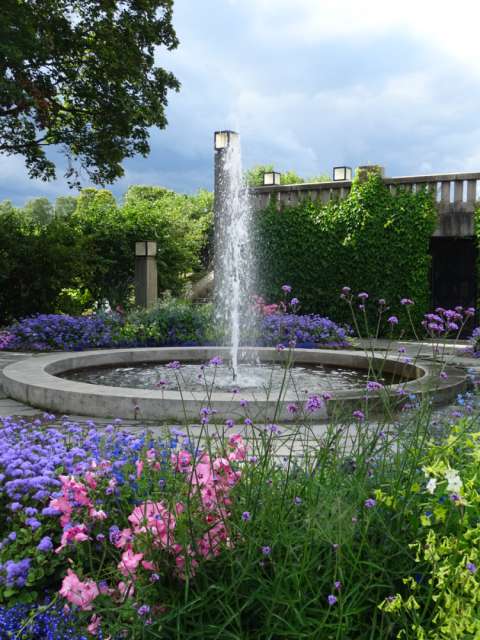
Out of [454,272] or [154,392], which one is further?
[454,272]

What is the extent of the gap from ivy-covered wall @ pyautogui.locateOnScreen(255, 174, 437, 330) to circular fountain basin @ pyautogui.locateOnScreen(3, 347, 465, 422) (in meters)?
6.26

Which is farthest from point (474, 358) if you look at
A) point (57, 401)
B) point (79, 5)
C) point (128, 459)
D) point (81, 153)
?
point (79, 5)

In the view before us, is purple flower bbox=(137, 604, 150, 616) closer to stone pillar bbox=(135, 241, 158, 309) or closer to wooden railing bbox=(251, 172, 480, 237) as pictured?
stone pillar bbox=(135, 241, 158, 309)

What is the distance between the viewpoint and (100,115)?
16422mm

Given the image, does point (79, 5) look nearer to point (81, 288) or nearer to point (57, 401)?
point (81, 288)

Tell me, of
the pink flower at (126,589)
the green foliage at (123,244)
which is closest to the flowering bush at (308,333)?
the green foliage at (123,244)

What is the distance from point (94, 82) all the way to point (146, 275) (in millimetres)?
5736

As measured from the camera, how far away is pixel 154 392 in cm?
528

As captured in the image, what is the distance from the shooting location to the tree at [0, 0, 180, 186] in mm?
15719

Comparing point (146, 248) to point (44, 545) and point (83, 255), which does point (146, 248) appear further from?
point (44, 545)

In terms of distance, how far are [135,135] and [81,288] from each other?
4038 mm

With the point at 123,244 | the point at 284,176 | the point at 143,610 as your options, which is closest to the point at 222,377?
the point at 143,610

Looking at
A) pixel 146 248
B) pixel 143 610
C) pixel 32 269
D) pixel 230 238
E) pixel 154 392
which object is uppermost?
pixel 230 238

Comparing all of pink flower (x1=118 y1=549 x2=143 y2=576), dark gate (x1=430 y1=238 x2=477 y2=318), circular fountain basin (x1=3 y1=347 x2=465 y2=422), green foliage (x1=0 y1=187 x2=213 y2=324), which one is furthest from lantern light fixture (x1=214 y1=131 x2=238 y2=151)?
pink flower (x1=118 y1=549 x2=143 y2=576)
